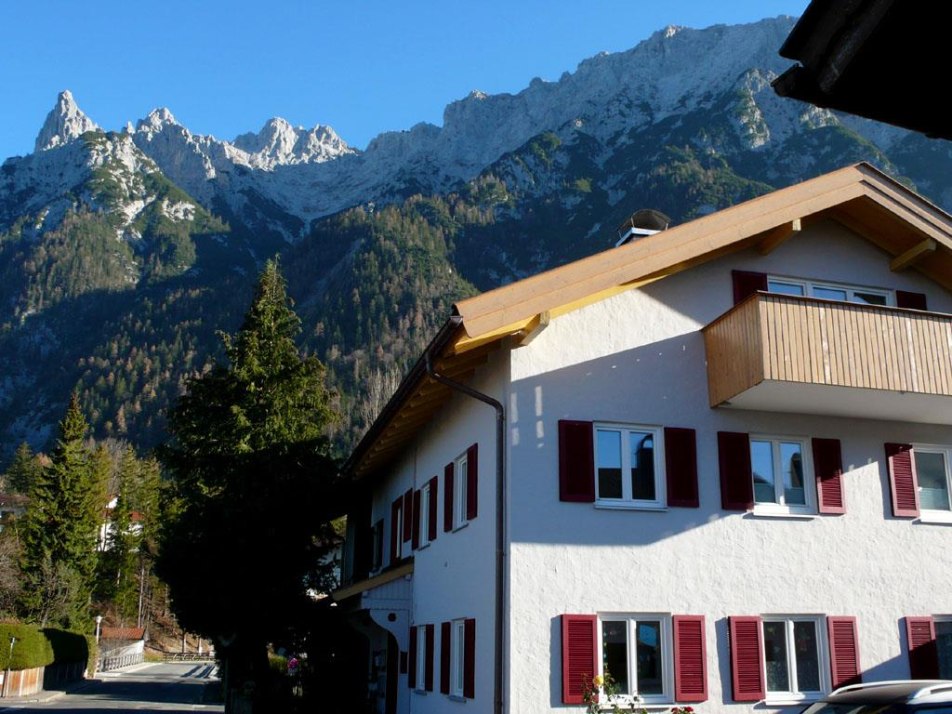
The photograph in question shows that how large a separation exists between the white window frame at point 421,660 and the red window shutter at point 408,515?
9.29 ft

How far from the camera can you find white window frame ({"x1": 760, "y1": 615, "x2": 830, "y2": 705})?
1364 centimetres

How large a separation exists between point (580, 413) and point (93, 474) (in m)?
56.2

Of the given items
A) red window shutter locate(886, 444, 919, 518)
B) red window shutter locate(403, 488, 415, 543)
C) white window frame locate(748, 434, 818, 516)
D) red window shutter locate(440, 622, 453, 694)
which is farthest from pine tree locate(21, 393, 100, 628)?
red window shutter locate(886, 444, 919, 518)

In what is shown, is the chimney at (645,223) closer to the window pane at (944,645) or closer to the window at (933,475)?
the window at (933,475)

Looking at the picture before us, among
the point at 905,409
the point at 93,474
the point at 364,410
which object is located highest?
the point at 364,410

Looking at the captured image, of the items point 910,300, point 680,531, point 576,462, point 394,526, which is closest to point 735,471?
point 680,531

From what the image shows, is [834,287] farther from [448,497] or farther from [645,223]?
[448,497]

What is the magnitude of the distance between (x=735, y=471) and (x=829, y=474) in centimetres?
166

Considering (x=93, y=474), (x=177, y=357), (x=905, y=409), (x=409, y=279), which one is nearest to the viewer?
(x=905, y=409)

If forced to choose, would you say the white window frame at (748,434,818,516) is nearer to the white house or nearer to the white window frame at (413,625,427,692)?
the white house

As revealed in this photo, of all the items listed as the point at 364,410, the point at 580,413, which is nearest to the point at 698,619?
the point at 580,413

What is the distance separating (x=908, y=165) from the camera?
161125mm

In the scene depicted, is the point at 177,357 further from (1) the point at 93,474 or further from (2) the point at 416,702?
(2) the point at 416,702

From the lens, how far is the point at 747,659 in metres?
13.6
